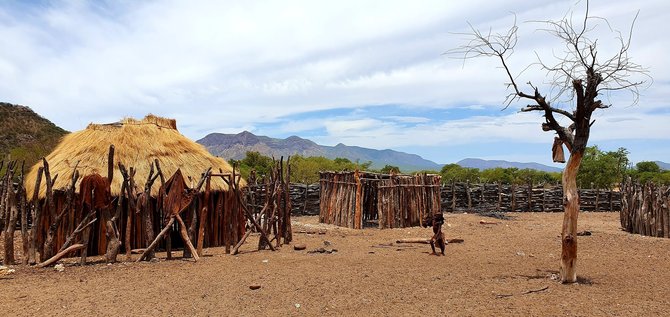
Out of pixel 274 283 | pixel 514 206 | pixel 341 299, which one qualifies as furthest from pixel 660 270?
pixel 514 206

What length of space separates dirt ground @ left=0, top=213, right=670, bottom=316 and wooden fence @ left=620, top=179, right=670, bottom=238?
1.91 metres

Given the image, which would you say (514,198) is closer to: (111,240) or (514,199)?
(514,199)

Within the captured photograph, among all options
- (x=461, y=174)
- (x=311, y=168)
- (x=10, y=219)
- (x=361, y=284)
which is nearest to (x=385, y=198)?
(x=361, y=284)

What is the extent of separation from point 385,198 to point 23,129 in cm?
2903

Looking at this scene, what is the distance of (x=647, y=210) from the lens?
12898 mm

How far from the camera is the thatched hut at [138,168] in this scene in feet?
31.9

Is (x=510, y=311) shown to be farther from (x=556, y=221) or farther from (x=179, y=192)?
(x=556, y=221)

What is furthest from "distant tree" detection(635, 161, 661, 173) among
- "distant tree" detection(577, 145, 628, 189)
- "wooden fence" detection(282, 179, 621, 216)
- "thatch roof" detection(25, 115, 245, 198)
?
"thatch roof" detection(25, 115, 245, 198)

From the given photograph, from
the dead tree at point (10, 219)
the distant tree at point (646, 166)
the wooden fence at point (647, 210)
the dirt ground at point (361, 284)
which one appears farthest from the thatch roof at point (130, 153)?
the distant tree at point (646, 166)

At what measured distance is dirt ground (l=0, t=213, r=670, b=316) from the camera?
583 cm

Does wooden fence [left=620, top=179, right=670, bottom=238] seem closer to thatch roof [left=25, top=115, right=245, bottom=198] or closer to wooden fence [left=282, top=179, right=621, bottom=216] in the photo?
wooden fence [left=282, top=179, right=621, bottom=216]

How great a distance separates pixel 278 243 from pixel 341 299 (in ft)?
15.6

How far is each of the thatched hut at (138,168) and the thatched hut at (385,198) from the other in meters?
4.04

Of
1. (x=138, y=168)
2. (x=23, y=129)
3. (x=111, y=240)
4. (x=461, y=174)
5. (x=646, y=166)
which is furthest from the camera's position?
(x=461, y=174)
